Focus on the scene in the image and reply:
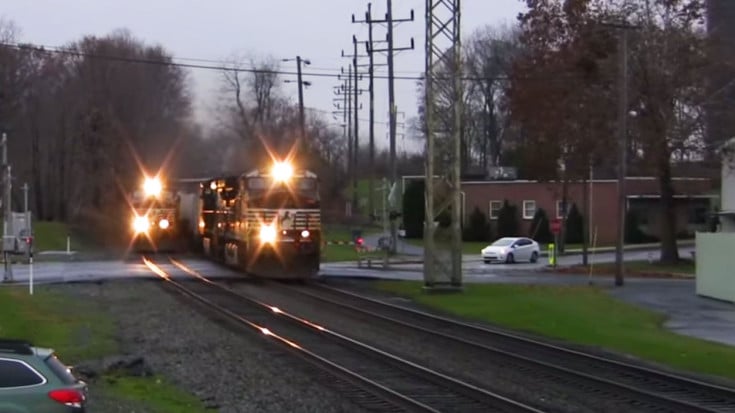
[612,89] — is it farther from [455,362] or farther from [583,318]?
[455,362]

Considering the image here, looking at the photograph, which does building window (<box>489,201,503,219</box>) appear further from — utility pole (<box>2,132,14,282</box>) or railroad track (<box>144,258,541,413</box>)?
railroad track (<box>144,258,541,413</box>)

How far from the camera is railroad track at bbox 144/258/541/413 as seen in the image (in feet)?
55.3

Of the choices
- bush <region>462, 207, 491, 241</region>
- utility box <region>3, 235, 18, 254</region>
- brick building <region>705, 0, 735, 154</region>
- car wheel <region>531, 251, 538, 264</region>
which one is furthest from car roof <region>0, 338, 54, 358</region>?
bush <region>462, 207, 491, 241</region>

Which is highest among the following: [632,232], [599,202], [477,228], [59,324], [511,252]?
[599,202]

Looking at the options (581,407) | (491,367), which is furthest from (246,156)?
(581,407)

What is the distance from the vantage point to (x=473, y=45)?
118375 millimetres

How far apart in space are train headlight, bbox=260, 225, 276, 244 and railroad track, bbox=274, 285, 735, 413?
425 inches

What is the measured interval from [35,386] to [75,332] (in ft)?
48.6

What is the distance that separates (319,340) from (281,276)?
1978cm

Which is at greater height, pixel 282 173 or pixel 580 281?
pixel 282 173

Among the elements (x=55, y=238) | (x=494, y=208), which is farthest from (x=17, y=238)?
(x=494, y=208)

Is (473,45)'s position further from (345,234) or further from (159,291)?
(159,291)

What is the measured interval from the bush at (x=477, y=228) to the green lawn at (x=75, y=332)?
5681 cm

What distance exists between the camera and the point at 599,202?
287ft
